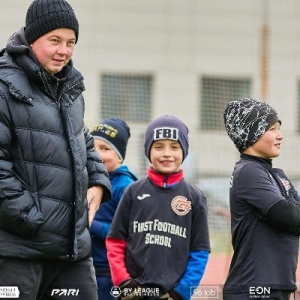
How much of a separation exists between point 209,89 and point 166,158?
16.4 m

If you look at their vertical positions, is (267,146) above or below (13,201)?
above

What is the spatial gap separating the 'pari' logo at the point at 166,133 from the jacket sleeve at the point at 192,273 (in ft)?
2.08

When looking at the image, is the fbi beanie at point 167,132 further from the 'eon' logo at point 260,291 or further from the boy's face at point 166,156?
the 'eon' logo at point 260,291

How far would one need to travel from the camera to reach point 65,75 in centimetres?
470

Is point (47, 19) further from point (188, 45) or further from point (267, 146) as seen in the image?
point (188, 45)

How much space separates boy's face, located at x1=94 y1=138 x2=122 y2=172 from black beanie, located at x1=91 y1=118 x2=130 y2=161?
2 centimetres

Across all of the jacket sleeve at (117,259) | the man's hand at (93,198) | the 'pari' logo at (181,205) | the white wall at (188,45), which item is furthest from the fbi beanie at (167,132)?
the white wall at (188,45)

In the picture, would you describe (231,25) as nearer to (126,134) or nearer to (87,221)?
(126,134)

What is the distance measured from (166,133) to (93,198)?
32.7 inches

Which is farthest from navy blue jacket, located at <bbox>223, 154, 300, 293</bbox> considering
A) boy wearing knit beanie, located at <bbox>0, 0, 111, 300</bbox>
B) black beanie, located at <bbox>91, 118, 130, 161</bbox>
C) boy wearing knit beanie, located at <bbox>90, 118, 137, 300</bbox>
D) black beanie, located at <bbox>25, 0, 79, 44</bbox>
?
black beanie, located at <bbox>91, 118, 130, 161</bbox>

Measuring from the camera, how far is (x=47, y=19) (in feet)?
15.1

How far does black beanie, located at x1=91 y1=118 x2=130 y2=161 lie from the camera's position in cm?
619

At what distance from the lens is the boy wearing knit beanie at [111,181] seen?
5801 mm

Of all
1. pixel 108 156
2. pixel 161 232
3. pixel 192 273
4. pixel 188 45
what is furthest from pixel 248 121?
pixel 188 45
